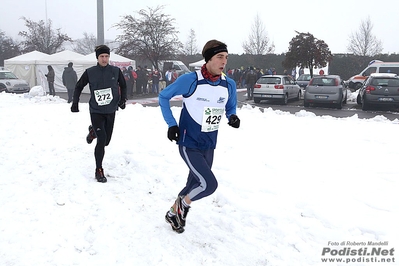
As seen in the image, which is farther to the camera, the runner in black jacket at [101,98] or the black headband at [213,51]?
the runner in black jacket at [101,98]

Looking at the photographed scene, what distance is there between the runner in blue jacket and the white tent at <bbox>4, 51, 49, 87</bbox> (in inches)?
944

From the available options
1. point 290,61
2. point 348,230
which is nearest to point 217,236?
point 348,230

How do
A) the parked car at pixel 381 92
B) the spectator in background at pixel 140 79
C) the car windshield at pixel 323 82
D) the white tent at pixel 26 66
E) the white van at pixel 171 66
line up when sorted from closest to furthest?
the parked car at pixel 381 92 < the car windshield at pixel 323 82 < the spectator in background at pixel 140 79 < the white tent at pixel 26 66 < the white van at pixel 171 66

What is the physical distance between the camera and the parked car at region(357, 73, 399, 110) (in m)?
15.1

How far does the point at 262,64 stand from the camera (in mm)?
44500

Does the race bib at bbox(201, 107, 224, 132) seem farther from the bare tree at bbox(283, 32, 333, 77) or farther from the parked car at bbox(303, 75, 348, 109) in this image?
the bare tree at bbox(283, 32, 333, 77)

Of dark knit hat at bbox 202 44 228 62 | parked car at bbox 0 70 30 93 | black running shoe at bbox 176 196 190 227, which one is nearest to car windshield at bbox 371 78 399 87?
dark knit hat at bbox 202 44 228 62

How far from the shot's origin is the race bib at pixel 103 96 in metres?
5.04

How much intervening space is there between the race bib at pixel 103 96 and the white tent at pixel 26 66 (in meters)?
22.1

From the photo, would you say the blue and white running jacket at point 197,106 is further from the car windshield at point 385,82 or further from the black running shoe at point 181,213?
the car windshield at point 385,82

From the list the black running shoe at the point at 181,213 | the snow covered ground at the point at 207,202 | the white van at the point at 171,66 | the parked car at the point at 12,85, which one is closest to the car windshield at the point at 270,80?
the snow covered ground at the point at 207,202

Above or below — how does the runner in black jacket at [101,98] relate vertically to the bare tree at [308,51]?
below

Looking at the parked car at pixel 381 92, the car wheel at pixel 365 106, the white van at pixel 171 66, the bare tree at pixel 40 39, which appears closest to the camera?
the parked car at pixel 381 92

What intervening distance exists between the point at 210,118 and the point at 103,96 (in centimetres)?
201
